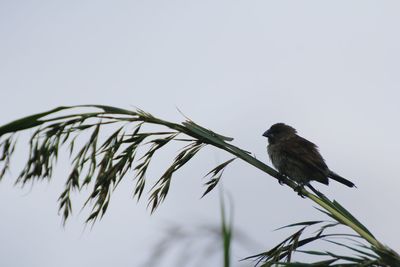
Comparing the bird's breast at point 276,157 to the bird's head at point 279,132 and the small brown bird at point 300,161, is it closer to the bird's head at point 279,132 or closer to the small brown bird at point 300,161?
the small brown bird at point 300,161

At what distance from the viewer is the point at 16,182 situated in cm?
247

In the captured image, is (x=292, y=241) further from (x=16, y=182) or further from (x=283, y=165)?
(x=283, y=165)

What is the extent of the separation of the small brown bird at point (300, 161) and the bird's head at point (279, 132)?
0.14 metres

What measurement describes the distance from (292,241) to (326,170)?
319 centimetres

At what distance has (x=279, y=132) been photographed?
6.78 metres

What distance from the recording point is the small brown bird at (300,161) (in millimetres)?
5918

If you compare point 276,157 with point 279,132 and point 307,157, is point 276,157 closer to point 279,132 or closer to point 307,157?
point 307,157

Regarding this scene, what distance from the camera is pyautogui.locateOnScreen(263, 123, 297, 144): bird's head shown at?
21.6ft

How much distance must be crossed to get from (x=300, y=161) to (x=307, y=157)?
107 millimetres

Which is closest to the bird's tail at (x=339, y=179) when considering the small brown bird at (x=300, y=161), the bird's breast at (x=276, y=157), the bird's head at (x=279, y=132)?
the small brown bird at (x=300, y=161)

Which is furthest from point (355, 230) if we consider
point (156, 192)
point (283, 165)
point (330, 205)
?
point (283, 165)

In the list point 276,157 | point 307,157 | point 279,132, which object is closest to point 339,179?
point 307,157

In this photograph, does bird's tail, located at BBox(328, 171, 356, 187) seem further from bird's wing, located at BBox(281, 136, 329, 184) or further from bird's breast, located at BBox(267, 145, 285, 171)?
bird's breast, located at BBox(267, 145, 285, 171)

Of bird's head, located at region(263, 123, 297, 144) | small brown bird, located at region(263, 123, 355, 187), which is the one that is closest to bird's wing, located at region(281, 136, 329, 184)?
small brown bird, located at region(263, 123, 355, 187)
